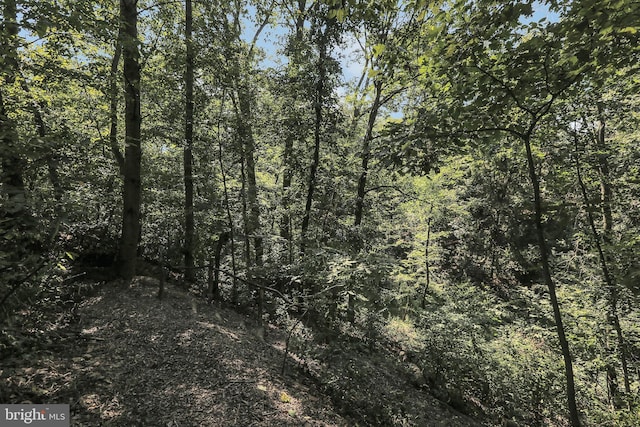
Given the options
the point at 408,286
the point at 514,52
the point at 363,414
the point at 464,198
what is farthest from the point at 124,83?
the point at 464,198

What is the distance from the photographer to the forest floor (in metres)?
3.90

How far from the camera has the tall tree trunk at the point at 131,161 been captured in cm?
727

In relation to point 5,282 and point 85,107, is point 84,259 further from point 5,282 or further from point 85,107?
point 5,282

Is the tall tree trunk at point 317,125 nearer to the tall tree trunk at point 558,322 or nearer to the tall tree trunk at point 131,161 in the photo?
the tall tree trunk at point 131,161

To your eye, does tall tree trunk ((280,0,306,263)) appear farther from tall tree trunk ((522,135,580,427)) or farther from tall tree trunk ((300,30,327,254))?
tall tree trunk ((522,135,580,427))

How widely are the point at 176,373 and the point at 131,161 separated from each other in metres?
5.16

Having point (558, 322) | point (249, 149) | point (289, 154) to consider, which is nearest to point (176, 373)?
point (558, 322)

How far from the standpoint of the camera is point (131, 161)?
7.74 metres

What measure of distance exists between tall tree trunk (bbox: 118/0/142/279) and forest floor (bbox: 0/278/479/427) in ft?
2.36

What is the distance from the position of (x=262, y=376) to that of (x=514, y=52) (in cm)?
561

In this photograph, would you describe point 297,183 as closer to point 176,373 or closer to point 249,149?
point 249,149

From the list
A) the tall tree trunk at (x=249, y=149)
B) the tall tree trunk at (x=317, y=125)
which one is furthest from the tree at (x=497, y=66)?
the tall tree trunk at (x=249, y=149)

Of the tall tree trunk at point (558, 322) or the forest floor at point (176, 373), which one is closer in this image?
the tall tree trunk at point (558, 322)

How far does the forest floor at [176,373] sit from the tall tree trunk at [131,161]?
2.36 ft
